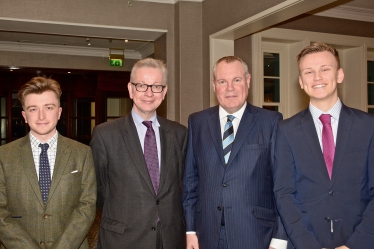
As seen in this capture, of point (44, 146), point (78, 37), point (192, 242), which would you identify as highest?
point (78, 37)

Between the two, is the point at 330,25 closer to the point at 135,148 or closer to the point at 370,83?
the point at 370,83

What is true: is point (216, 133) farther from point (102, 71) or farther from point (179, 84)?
point (102, 71)

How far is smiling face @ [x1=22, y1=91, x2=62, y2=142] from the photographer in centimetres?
207

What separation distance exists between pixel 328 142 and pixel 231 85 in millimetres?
641

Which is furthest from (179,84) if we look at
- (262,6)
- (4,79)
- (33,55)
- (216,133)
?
(4,79)

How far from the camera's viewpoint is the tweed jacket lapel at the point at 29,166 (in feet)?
6.62

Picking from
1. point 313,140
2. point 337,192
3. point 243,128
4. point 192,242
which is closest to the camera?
point 337,192

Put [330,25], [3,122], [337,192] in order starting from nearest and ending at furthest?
[337,192] → [330,25] → [3,122]

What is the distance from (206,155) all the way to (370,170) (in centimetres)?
88

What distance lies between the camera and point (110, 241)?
2.21 metres

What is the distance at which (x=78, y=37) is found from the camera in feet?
25.2

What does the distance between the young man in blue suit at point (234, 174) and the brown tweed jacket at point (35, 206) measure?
686 mm

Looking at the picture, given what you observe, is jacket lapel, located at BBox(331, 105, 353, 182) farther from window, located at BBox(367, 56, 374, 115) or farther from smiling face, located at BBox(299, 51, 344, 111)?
window, located at BBox(367, 56, 374, 115)

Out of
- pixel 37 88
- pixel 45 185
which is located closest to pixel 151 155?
pixel 45 185
